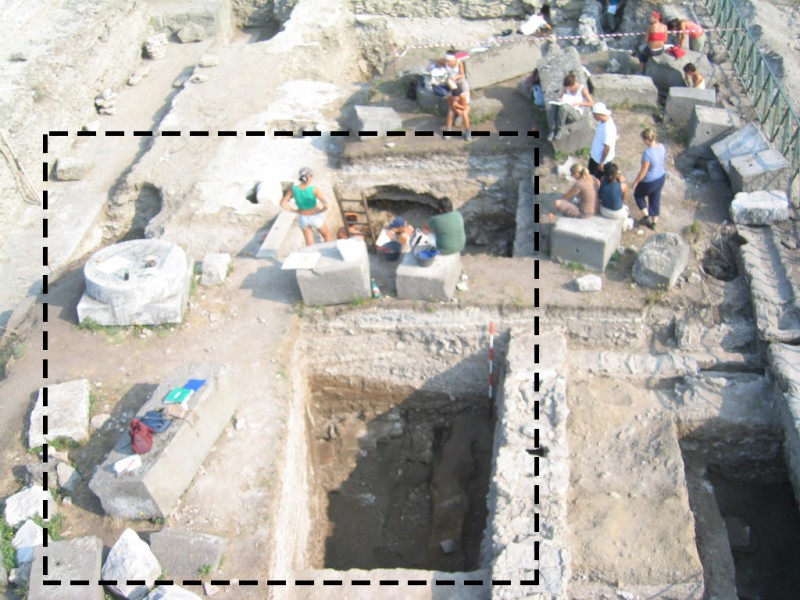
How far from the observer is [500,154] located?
456 inches

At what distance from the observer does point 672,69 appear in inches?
493

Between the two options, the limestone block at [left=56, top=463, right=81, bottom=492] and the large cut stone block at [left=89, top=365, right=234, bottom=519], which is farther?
the limestone block at [left=56, top=463, right=81, bottom=492]

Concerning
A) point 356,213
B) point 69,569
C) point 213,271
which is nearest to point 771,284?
point 356,213

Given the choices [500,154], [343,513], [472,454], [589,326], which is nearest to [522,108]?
[500,154]

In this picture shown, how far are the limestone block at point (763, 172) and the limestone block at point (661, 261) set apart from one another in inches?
72.8

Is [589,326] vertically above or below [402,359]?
above

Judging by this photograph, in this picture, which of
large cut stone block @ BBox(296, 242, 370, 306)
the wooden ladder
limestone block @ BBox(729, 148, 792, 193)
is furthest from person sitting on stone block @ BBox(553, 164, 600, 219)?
the wooden ladder

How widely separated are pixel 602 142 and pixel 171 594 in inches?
289

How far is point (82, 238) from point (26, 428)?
15.5ft

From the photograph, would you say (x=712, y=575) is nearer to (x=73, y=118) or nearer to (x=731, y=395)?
(x=731, y=395)

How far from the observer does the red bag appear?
6844mm

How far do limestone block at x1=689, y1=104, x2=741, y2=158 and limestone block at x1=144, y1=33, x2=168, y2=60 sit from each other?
11.6 m

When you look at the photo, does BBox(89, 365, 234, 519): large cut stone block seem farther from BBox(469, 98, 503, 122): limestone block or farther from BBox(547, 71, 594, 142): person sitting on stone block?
BBox(469, 98, 503, 122): limestone block

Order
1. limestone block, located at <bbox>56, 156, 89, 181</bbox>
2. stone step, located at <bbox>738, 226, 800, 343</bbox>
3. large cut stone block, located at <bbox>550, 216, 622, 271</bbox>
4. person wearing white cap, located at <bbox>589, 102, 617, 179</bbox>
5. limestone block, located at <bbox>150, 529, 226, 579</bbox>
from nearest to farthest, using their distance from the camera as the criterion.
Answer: limestone block, located at <bbox>150, 529, 226, 579</bbox> < stone step, located at <bbox>738, 226, 800, 343</bbox> < large cut stone block, located at <bbox>550, 216, 622, 271</bbox> < person wearing white cap, located at <bbox>589, 102, 617, 179</bbox> < limestone block, located at <bbox>56, 156, 89, 181</bbox>
